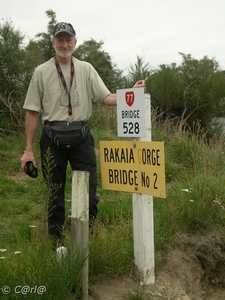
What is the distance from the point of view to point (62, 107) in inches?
144

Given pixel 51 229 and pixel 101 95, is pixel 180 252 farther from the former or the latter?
pixel 101 95

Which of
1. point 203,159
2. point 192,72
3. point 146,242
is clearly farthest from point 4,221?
point 192,72

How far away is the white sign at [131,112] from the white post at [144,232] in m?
0.04

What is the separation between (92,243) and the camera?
10.5ft

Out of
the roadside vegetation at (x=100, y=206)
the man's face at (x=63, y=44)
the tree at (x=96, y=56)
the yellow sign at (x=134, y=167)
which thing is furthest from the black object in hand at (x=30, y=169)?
the tree at (x=96, y=56)

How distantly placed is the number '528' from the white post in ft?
0.21

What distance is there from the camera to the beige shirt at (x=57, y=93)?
3646 millimetres

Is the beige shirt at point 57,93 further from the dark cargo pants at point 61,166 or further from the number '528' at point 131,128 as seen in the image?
the number '528' at point 131,128

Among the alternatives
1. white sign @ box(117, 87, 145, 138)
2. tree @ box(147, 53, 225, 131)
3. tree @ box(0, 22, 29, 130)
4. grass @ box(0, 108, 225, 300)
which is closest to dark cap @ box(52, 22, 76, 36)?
white sign @ box(117, 87, 145, 138)

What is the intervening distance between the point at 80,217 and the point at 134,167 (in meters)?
0.56

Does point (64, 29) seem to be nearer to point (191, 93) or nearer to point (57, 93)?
point (57, 93)

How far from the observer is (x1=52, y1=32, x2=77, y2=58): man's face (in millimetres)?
3623

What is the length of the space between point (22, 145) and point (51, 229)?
423cm

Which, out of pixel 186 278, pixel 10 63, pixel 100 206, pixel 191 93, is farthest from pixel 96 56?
pixel 186 278
